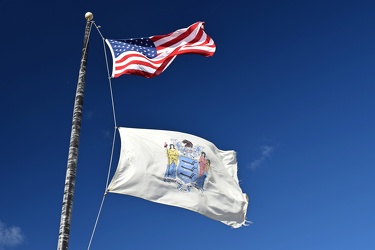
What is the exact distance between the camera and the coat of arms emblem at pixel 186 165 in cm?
1631

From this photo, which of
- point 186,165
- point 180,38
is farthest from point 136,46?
point 186,165

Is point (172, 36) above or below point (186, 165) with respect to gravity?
above

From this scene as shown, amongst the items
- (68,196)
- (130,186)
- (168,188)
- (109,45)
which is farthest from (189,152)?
(68,196)

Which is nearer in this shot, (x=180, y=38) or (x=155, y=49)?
(x=155, y=49)

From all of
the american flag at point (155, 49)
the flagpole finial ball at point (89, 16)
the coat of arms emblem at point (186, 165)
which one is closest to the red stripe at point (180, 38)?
the american flag at point (155, 49)

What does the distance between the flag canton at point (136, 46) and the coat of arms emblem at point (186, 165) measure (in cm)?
321

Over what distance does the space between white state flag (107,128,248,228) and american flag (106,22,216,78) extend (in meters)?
2.00

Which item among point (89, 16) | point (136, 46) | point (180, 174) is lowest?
point (180, 174)

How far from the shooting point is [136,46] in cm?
1769

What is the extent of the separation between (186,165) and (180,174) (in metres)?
0.55

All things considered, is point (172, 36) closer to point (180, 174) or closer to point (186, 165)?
point (186, 165)

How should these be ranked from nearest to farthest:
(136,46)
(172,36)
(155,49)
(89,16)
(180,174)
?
(89,16)
(180,174)
(136,46)
(155,49)
(172,36)

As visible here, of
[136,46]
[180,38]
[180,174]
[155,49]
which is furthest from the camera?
[180,38]

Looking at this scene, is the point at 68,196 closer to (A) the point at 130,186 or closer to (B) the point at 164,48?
(A) the point at 130,186
